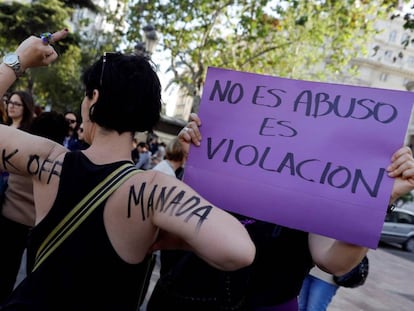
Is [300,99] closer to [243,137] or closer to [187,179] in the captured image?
[243,137]

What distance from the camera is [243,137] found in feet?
5.98

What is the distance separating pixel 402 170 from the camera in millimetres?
1571

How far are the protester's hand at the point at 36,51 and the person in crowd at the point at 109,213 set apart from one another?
0.28 metres

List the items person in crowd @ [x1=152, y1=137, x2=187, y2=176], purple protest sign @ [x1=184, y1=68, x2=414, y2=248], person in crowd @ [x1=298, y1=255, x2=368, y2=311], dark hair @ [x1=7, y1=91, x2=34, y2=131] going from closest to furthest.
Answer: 1. purple protest sign @ [x1=184, y1=68, x2=414, y2=248]
2. person in crowd @ [x1=298, y1=255, x2=368, y2=311]
3. dark hair @ [x1=7, y1=91, x2=34, y2=131]
4. person in crowd @ [x1=152, y1=137, x2=187, y2=176]

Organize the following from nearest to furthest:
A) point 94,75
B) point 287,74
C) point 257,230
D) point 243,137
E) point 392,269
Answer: point 94,75
point 243,137
point 257,230
point 392,269
point 287,74

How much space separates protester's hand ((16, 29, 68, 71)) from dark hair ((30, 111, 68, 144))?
5.53 feet

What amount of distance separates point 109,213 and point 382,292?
7.76 meters

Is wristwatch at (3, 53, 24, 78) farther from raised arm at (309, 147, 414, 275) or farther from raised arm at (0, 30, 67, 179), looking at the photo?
raised arm at (309, 147, 414, 275)

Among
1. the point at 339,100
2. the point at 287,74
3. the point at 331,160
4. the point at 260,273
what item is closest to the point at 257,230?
the point at 260,273

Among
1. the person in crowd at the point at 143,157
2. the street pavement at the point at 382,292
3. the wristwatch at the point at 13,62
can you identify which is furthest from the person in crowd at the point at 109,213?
the person in crowd at the point at 143,157

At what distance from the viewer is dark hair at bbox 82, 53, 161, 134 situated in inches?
58.4

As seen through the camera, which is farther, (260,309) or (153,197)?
(260,309)

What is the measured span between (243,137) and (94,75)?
593mm

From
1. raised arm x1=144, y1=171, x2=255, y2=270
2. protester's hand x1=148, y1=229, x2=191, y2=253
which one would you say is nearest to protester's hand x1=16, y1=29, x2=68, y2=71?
raised arm x1=144, y1=171, x2=255, y2=270
